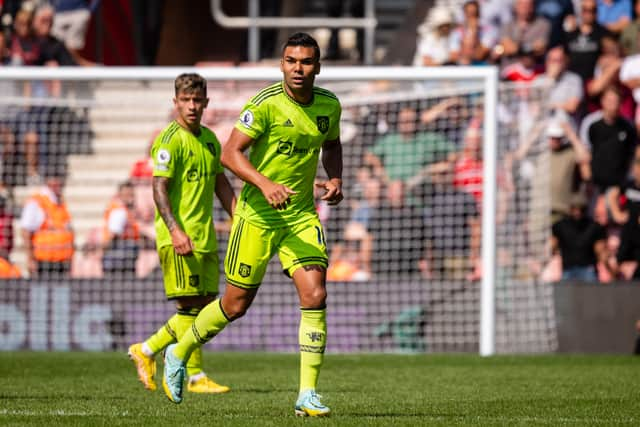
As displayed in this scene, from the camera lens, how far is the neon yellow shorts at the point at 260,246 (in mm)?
8555

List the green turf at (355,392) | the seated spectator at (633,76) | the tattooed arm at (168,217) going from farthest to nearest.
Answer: the seated spectator at (633,76), the tattooed arm at (168,217), the green turf at (355,392)

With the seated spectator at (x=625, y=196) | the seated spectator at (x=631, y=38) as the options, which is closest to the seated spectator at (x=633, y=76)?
the seated spectator at (x=631, y=38)

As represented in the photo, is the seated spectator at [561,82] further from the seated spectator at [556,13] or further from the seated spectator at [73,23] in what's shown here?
the seated spectator at [73,23]

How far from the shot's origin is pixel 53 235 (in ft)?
55.6

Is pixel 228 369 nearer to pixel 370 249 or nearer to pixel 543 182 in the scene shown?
pixel 370 249

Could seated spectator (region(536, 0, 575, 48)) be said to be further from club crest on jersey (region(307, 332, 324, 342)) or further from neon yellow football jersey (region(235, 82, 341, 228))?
club crest on jersey (region(307, 332, 324, 342))

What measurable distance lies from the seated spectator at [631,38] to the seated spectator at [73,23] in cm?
825

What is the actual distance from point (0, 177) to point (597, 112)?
799 cm

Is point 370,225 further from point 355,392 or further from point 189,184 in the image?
point 355,392

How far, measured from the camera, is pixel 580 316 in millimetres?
15852

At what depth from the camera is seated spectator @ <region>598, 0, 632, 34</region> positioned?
62.0 feet

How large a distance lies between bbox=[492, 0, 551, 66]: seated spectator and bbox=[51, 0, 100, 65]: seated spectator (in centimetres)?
657

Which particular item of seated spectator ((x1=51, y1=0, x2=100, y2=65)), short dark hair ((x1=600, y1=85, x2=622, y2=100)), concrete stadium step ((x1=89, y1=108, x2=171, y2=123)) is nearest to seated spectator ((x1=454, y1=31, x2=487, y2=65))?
short dark hair ((x1=600, y1=85, x2=622, y2=100))

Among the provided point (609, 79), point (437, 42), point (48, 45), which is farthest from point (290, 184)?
point (48, 45)
